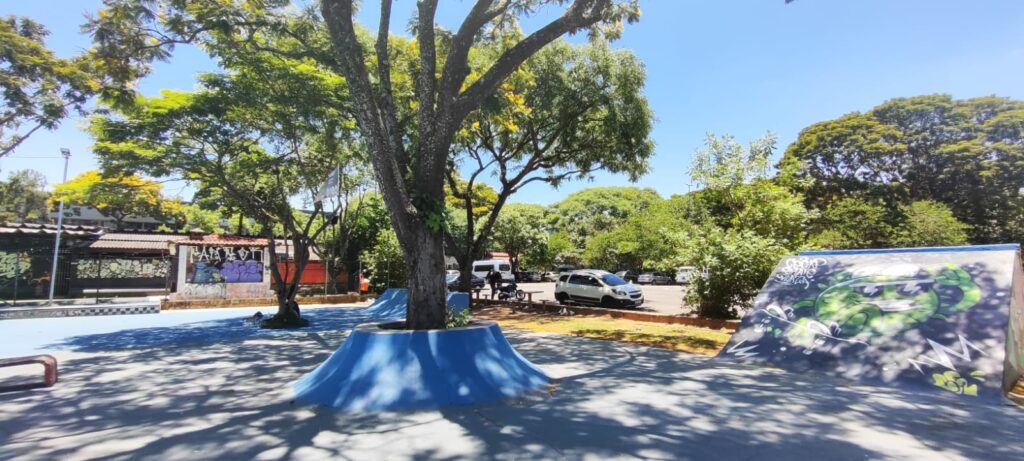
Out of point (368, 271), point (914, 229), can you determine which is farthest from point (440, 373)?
point (914, 229)

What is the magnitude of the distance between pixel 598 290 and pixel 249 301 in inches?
590

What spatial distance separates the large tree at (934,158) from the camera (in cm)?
2750

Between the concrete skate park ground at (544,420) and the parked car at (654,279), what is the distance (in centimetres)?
3548

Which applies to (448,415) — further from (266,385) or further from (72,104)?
(72,104)

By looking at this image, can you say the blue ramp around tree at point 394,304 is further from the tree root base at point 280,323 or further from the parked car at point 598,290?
the parked car at point 598,290

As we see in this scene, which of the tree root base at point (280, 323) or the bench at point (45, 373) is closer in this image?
the bench at point (45, 373)

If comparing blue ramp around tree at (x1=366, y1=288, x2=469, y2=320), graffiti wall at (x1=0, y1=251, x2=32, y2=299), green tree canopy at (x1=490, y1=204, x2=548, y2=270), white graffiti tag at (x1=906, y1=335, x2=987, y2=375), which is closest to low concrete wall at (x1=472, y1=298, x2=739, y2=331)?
A: blue ramp around tree at (x1=366, y1=288, x2=469, y2=320)

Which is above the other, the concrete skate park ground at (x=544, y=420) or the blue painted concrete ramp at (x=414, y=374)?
the blue painted concrete ramp at (x=414, y=374)

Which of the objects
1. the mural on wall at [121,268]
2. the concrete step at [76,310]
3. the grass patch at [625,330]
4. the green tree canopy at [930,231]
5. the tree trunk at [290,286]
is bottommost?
the grass patch at [625,330]

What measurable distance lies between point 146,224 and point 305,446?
5085 cm

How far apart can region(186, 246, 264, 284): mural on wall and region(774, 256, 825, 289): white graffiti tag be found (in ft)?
68.1

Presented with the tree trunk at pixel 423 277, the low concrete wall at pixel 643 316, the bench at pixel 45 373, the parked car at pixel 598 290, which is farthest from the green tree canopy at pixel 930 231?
the bench at pixel 45 373

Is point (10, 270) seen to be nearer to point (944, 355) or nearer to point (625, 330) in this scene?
point (625, 330)

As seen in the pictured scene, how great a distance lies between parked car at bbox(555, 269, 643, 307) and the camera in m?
19.0
